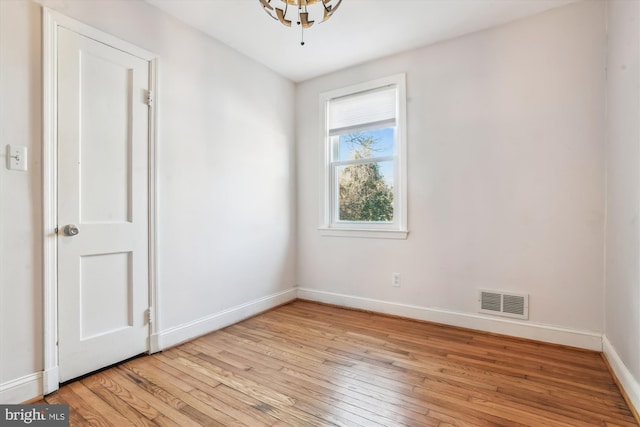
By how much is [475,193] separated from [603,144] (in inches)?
36.4

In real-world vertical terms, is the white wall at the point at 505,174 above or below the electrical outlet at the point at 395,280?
above

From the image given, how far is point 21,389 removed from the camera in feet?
5.62

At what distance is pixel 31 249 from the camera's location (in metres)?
1.78

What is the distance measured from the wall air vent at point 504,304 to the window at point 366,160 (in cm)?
90

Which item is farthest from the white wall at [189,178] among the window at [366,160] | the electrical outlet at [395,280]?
the electrical outlet at [395,280]

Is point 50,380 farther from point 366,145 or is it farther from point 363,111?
point 363,111

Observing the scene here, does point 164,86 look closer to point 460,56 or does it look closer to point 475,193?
point 460,56

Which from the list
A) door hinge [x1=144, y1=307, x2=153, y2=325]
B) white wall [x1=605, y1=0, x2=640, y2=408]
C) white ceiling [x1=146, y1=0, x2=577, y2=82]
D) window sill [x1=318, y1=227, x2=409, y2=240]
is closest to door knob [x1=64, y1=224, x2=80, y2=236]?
door hinge [x1=144, y1=307, x2=153, y2=325]

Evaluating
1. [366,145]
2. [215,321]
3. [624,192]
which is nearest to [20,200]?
[215,321]

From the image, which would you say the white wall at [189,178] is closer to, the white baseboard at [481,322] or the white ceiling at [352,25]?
the white ceiling at [352,25]

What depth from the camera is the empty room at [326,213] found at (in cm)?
175

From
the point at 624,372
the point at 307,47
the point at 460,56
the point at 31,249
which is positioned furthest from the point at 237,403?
the point at 460,56

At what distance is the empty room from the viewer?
1.75 meters

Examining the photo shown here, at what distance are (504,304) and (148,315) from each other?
2916mm
